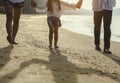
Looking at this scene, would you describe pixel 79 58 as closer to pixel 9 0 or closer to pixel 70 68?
pixel 70 68

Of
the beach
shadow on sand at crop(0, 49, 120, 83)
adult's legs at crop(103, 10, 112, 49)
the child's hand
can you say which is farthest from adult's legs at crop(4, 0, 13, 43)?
adult's legs at crop(103, 10, 112, 49)

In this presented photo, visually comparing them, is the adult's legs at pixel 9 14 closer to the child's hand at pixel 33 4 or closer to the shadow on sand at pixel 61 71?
the child's hand at pixel 33 4

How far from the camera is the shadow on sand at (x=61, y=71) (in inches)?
226

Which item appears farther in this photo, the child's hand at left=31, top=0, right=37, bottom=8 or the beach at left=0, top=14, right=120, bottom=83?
the child's hand at left=31, top=0, right=37, bottom=8

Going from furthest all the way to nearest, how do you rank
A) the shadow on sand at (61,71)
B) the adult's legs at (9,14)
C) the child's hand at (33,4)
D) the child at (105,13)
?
the child at (105,13) → the child's hand at (33,4) → the adult's legs at (9,14) → the shadow on sand at (61,71)

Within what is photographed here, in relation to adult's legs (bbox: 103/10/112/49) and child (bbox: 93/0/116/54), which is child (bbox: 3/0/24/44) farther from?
adult's legs (bbox: 103/10/112/49)

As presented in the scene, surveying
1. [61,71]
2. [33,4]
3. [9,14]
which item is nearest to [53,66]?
[61,71]

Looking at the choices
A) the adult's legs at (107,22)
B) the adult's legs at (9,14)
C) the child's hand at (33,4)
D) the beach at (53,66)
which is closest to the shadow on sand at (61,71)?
the beach at (53,66)

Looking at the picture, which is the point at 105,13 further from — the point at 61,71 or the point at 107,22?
the point at 61,71

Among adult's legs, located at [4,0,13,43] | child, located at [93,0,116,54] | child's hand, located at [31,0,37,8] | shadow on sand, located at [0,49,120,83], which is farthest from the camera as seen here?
child, located at [93,0,116,54]

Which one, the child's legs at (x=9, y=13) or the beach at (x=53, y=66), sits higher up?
the child's legs at (x=9, y=13)

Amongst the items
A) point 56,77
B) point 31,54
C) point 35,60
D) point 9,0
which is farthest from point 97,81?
point 9,0

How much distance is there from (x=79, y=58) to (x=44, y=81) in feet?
7.98

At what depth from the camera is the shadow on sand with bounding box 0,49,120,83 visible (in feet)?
18.8
